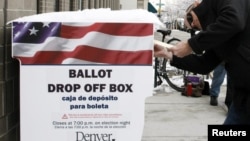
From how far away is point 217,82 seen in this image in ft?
29.1

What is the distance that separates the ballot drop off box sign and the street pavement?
133 inches

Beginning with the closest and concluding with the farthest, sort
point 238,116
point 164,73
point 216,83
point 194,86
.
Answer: point 238,116 < point 216,83 < point 194,86 < point 164,73

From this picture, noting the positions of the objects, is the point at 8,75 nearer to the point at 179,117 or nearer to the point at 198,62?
the point at 198,62

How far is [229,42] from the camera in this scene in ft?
11.5

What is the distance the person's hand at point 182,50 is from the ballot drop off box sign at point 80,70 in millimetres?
437

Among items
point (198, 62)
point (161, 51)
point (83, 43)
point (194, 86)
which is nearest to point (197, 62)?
point (198, 62)

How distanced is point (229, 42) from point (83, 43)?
1.02 metres

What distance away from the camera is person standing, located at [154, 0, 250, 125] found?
3.35 m

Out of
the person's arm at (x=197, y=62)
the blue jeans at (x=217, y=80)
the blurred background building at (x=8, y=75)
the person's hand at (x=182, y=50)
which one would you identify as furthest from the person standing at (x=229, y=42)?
the blue jeans at (x=217, y=80)

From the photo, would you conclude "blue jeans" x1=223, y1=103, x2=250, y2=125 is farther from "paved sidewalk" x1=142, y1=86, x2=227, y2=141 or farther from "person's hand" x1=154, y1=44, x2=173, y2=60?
"paved sidewalk" x1=142, y1=86, x2=227, y2=141

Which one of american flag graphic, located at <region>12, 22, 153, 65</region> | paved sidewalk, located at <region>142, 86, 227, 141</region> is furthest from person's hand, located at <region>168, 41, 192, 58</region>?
paved sidewalk, located at <region>142, 86, 227, 141</region>

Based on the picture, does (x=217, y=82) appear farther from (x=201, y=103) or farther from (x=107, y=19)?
(x=107, y=19)

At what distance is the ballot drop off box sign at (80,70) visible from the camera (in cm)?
326

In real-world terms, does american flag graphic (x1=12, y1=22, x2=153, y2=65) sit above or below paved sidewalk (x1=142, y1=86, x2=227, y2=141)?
above
